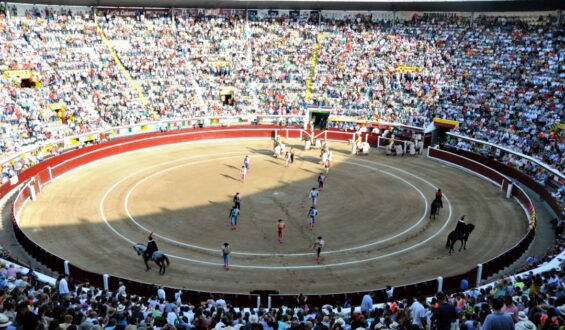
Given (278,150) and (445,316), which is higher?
(445,316)

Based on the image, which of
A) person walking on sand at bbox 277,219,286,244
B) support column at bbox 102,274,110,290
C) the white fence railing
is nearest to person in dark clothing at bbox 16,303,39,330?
support column at bbox 102,274,110,290

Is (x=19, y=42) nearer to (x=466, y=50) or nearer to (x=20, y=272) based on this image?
(x=20, y=272)

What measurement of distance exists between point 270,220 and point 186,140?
66.1ft

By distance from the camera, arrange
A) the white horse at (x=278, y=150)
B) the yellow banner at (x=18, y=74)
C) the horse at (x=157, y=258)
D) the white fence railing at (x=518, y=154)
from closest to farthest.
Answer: the horse at (x=157, y=258)
the white fence railing at (x=518, y=154)
the white horse at (x=278, y=150)
the yellow banner at (x=18, y=74)

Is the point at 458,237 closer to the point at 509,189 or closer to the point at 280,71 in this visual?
the point at 509,189

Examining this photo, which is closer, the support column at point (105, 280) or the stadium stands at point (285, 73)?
the support column at point (105, 280)

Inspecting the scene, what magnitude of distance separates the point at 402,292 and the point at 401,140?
25297mm

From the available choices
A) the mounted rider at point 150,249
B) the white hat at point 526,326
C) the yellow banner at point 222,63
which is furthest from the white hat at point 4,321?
the yellow banner at point 222,63

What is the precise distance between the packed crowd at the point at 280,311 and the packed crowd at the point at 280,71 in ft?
75.2

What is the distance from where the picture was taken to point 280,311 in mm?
13961

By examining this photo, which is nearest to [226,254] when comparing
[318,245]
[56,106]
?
[318,245]

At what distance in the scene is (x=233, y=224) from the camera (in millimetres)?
25438

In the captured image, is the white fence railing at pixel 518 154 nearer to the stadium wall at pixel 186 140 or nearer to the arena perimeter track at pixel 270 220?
the stadium wall at pixel 186 140

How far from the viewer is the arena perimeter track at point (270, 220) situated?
21.3m
